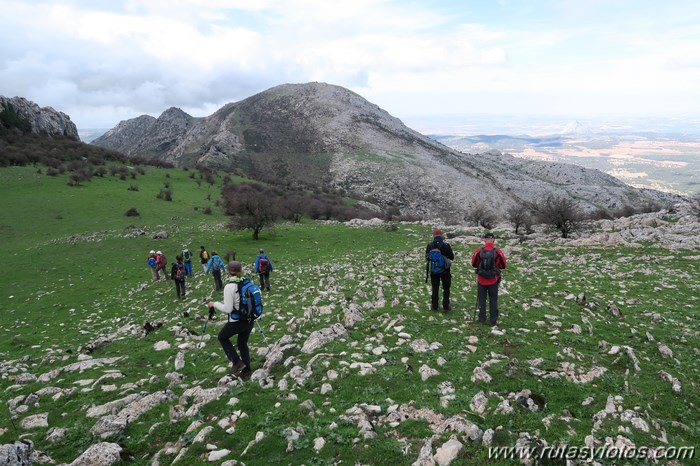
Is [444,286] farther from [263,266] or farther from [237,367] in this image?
[263,266]

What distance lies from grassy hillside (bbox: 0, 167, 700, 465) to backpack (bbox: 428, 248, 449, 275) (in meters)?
1.73

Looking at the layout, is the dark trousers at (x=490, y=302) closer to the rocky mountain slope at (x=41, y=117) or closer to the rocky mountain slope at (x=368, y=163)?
the rocky mountain slope at (x=368, y=163)

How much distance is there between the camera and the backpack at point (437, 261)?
14.6m

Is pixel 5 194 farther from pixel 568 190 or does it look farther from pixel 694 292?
pixel 568 190

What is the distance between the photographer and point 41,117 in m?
104

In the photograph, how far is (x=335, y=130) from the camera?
168125 mm

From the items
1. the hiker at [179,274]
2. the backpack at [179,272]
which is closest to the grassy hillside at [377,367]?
the hiker at [179,274]

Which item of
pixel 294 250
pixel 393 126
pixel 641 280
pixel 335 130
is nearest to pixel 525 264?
pixel 641 280

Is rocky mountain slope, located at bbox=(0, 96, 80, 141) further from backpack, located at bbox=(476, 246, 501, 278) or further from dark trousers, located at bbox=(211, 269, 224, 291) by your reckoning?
backpack, located at bbox=(476, 246, 501, 278)

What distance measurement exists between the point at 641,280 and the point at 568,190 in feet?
445

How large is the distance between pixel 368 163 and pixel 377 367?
434ft

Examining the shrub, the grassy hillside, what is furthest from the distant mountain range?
the grassy hillside

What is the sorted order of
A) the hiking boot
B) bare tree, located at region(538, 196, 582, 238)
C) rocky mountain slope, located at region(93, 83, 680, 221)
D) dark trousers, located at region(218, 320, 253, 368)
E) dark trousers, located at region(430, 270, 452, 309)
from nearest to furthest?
dark trousers, located at region(218, 320, 253, 368)
the hiking boot
dark trousers, located at region(430, 270, 452, 309)
bare tree, located at region(538, 196, 582, 238)
rocky mountain slope, located at region(93, 83, 680, 221)

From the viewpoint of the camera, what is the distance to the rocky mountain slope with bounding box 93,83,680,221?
395 feet
